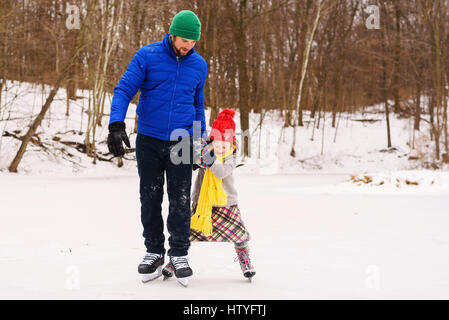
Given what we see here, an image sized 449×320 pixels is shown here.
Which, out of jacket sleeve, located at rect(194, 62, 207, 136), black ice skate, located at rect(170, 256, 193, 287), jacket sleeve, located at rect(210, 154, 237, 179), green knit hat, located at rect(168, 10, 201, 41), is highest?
green knit hat, located at rect(168, 10, 201, 41)

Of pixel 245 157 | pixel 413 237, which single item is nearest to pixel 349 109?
pixel 245 157

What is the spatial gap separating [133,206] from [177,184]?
4.85 m

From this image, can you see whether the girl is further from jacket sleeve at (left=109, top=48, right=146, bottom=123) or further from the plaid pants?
jacket sleeve at (left=109, top=48, right=146, bottom=123)

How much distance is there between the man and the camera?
10.3 ft

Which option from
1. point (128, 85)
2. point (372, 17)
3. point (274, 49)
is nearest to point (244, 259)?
point (128, 85)

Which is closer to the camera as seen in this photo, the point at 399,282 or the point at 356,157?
the point at 399,282

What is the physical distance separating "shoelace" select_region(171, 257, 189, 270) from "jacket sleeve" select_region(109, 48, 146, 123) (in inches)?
39.8

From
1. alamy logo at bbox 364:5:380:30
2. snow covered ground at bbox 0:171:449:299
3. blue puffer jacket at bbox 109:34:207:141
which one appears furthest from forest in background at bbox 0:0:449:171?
blue puffer jacket at bbox 109:34:207:141

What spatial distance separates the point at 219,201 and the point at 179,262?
1.59ft

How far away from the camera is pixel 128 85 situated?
3.13m

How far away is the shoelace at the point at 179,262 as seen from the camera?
10.5ft

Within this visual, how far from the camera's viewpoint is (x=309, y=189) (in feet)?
37.1

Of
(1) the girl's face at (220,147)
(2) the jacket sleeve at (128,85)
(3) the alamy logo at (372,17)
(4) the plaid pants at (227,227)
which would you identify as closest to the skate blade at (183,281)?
(4) the plaid pants at (227,227)
